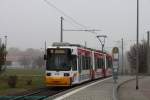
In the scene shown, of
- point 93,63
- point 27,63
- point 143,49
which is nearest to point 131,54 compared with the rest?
point 143,49

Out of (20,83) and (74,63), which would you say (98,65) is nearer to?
(20,83)

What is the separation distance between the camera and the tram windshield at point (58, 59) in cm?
3359

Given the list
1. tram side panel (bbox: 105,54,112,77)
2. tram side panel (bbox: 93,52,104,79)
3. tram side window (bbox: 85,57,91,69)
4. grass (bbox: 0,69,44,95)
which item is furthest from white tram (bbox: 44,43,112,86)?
tram side panel (bbox: 105,54,112,77)

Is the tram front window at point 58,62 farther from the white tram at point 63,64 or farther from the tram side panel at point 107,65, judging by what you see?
the tram side panel at point 107,65

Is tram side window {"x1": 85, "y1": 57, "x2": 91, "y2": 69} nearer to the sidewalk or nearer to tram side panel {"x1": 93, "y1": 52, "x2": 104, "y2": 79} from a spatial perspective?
tram side panel {"x1": 93, "y1": 52, "x2": 104, "y2": 79}

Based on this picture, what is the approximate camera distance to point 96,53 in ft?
158

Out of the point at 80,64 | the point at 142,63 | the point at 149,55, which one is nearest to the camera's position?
the point at 80,64

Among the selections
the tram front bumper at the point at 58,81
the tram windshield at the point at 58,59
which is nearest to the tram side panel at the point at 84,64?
the tram windshield at the point at 58,59

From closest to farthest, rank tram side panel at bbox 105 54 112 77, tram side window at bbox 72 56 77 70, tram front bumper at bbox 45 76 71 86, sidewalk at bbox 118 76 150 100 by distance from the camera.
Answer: sidewalk at bbox 118 76 150 100
tram front bumper at bbox 45 76 71 86
tram side window at bbox 72 56 77 70
tram side panel at bbox 105 54 112 77

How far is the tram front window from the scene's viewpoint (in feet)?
110

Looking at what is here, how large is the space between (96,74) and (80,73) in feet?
38.2

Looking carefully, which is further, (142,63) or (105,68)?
(142,63)

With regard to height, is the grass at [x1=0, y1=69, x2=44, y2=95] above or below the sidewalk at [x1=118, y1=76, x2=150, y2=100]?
above

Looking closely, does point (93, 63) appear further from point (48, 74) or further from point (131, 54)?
point (131, 54)
